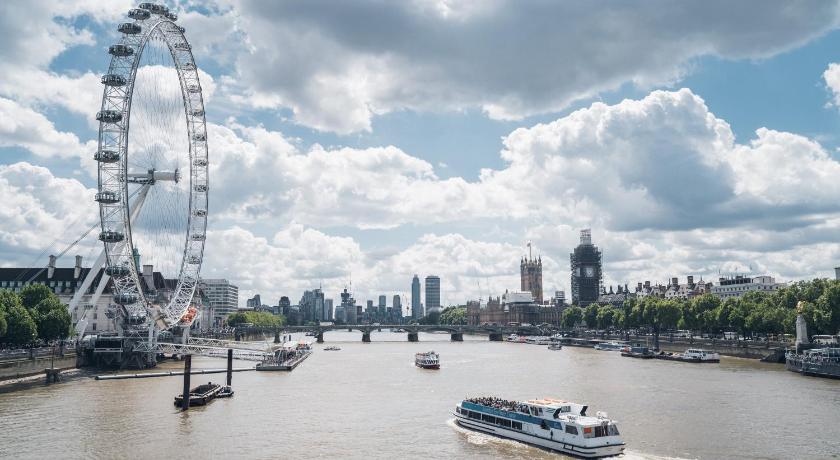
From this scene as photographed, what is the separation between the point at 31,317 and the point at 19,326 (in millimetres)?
7208

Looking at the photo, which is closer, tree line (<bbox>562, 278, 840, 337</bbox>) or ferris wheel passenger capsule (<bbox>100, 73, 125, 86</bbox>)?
ferris wheel passenger capsule (<bbox>100, 73, 125, 86</bbox>)

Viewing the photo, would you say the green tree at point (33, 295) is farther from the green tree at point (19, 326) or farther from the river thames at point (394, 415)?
the river thames at point (394, 415)

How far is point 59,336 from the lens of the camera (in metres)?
112

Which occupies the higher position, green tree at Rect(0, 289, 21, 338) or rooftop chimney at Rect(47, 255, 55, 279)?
rooftop chimney at Rect(47, 255, 55, 279)

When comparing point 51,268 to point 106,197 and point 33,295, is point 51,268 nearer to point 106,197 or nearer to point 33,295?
point 33,295

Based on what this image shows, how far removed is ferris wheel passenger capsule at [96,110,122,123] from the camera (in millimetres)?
103562

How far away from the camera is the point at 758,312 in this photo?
14350 centimetres

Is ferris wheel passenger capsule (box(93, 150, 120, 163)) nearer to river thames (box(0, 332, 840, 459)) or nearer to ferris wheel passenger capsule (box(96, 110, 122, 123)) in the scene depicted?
ferris wheel passenger capsule (box(96, 110, 122, 123))

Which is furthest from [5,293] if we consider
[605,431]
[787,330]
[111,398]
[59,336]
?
[787,330]

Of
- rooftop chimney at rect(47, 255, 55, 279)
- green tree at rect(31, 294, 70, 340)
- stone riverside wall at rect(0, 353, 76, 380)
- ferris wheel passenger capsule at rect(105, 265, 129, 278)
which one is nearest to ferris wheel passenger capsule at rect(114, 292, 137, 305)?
ferris wheel passenger capsule at rect(105, 265, 129, 278)

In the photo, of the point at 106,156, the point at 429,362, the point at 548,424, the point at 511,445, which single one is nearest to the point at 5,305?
the point at 106,156

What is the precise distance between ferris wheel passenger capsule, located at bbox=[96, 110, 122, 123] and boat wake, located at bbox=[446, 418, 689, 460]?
70.1 meters

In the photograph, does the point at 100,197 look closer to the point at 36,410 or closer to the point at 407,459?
the point at 36,410

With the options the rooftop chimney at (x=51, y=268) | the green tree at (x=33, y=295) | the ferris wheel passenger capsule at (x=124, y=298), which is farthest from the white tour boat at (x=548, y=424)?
the rooftop chimney at (x=51, y=268)
